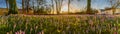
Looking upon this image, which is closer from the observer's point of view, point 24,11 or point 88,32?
point 88,32

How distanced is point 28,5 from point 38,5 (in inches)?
51.7

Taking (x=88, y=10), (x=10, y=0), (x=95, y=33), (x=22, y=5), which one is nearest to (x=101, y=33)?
(x=95, y=33)

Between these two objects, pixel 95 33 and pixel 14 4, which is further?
pixel 14 4

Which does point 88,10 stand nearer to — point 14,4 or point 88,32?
point 14,4

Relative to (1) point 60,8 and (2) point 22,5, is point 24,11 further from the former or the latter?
(1) point 60,8

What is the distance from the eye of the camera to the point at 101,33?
10.8ft

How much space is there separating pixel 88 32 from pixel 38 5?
31.9m

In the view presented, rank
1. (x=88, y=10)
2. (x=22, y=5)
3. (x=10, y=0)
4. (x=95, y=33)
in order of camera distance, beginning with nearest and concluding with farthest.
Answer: (x=95, y=33) → (x=10, y=0) → (x=88, y=10) → (x=22, y=5)

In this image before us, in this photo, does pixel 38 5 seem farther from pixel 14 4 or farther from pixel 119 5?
pixel 119 5

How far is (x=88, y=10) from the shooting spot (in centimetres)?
3097

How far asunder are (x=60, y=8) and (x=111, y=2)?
664cm

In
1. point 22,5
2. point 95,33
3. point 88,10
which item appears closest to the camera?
point 95,33

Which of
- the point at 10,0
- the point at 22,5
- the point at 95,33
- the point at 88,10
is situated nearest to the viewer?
the point at 95,33

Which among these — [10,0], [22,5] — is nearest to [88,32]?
[10,0]
